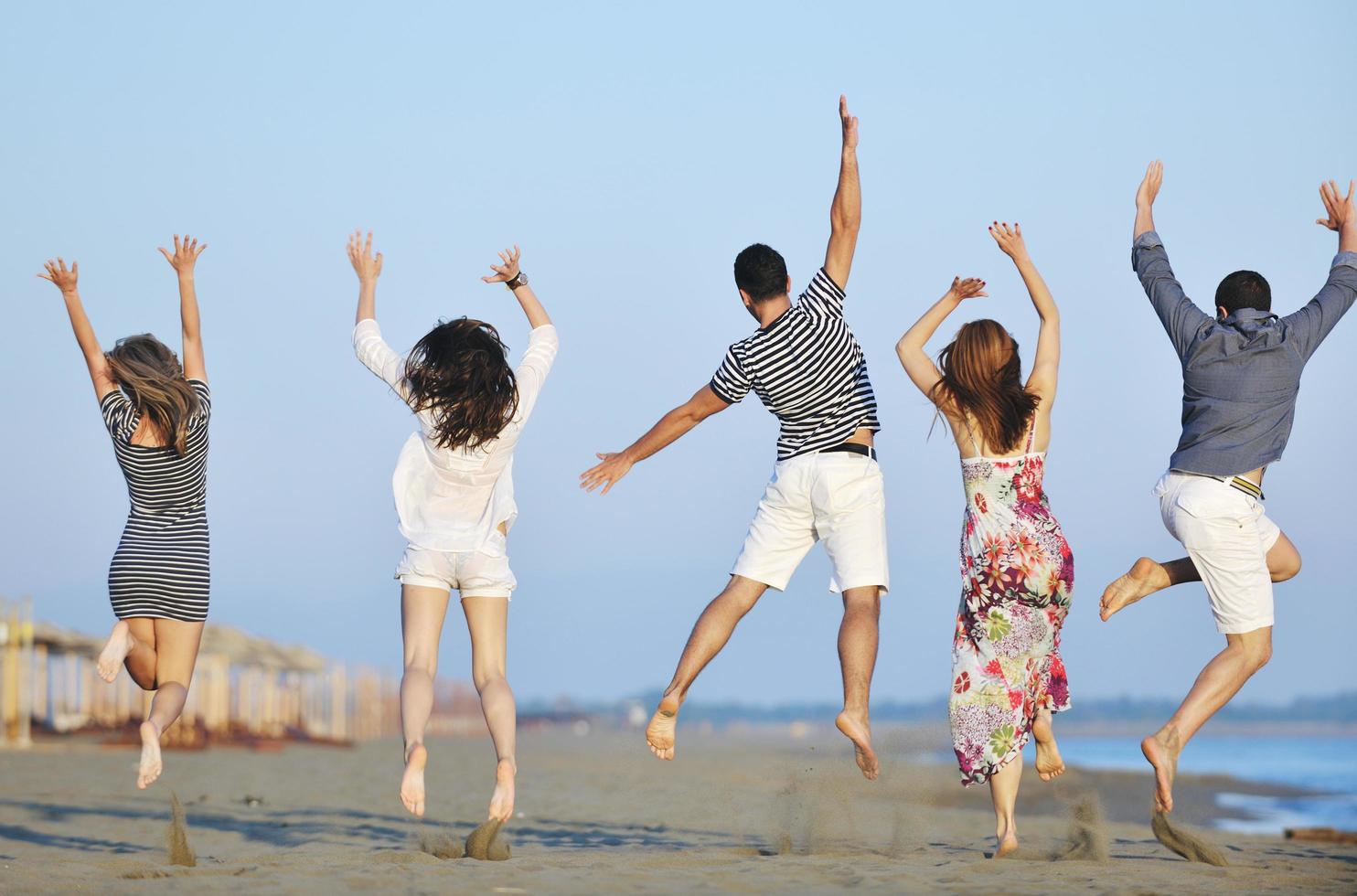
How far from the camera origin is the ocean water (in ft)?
71.3

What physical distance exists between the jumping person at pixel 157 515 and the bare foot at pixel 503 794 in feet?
5.61

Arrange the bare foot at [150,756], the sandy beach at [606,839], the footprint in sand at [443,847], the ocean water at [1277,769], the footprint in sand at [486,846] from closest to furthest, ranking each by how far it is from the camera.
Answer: the sandy beach at [606,839] < the bare foot at [150,756] < the footprint in sand at [486,846] < the footprint in sand at [443,847] < the ocean water at [1277,769]

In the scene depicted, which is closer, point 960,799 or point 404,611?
point 404,611

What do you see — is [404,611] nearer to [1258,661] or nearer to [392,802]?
[1258,661]

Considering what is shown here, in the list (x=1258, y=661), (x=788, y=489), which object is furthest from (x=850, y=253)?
(x=1258, y=661)

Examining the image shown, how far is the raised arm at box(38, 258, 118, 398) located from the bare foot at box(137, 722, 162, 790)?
1.70m

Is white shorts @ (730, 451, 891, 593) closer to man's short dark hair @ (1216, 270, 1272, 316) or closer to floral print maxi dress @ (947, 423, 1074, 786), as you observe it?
floral print maxi dress @ (947, 423, 1074, 786)

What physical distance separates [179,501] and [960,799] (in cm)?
1508

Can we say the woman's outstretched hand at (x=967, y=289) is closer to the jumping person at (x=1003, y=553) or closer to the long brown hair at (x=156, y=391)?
the jumping person at (x=1003, y=553)

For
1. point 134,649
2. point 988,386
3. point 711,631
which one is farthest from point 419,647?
point 988,386

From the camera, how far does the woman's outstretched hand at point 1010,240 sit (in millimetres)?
6793

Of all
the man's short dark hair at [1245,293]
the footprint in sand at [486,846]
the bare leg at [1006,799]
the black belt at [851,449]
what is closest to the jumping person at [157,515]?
the footprint in sand at [486,846]

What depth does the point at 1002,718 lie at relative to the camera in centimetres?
647

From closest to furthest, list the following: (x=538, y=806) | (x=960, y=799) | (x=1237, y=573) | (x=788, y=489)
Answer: (x=1237, y=573) < (x=788, y=489) < (x=538, y=806) < (x=960, y=799)
